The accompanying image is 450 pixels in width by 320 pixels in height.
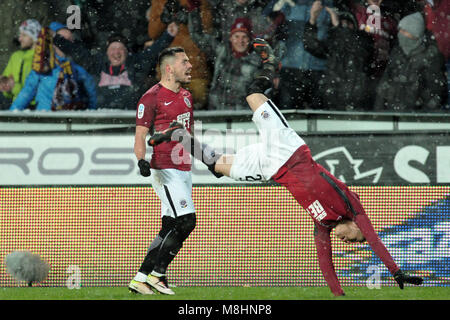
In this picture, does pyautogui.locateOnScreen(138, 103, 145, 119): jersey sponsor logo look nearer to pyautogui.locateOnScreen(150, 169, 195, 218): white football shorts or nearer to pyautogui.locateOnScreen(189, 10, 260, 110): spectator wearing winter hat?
pyautogui.locateOnScreen(150, 169, 195, 218): white football shorts

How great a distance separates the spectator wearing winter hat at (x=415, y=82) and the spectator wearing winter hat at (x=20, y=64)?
13.2 ft

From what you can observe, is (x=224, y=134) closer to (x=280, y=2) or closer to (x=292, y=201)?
(x=292, y=201)

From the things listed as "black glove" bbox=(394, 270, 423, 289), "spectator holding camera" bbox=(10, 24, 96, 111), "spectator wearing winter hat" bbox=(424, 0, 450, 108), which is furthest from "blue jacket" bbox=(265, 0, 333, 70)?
"black glove" bbox=(394, 270, 423, 289)

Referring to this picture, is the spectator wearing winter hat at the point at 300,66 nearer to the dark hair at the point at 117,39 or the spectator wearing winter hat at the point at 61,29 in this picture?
the dark hair at the point at 117,39

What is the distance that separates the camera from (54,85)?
10062 millimetres

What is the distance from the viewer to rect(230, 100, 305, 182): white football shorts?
734 cm

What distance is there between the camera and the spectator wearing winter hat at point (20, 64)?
10320 mm

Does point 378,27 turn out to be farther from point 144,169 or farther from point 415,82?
point 144,169

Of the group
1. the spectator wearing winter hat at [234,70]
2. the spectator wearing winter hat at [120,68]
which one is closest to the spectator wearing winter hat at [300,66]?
the spectator wearing winter hat at [234,70]

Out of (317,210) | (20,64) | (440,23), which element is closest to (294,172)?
(317,210)

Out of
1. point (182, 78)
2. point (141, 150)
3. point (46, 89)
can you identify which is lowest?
point (141, 150)

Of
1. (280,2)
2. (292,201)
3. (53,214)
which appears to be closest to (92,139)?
(53,214)

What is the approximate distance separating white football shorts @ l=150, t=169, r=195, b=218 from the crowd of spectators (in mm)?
2305

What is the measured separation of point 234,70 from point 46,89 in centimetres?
215
